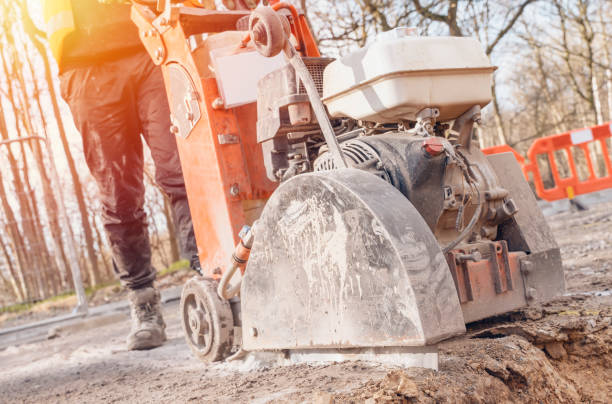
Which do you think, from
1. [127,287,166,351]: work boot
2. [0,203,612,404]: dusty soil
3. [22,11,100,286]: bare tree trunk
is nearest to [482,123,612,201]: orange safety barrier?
[0,203,612,404]: dusty soil

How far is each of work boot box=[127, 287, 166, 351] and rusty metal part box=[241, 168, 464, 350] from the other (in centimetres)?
176

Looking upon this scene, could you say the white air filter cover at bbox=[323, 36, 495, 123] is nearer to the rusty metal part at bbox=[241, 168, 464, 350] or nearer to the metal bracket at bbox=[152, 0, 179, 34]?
the rusty metal part at bbox=[241, 168, 464, 350]

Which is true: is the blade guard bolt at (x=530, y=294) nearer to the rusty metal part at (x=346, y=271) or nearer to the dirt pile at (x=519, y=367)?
the dirt pile at (x=519, y=367)

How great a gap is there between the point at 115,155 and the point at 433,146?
2196 mm

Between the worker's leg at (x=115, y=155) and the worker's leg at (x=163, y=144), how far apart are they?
0.50ft

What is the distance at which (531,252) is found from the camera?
2367 millimetres

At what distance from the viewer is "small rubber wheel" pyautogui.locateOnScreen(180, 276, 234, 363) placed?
268 centimetres

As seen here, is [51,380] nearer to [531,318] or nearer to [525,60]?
[531,318]

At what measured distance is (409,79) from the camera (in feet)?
6.58

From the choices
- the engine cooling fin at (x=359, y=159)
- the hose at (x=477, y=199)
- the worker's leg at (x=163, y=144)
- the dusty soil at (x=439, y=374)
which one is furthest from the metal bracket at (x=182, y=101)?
the hose at (x=477, y=199)

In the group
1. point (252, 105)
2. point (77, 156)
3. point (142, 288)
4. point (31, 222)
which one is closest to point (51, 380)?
point (142, 288)

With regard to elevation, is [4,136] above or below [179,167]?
above

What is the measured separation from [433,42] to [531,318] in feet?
3.63

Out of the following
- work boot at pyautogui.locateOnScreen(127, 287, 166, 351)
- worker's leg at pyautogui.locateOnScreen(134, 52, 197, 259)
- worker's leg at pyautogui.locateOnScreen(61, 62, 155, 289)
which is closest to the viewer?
worker's leg at pyautogui.locateOnScreen(134, 52, 197, 259)
